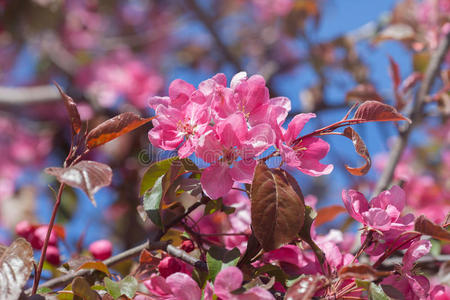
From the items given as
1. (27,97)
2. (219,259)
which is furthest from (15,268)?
(27,97)

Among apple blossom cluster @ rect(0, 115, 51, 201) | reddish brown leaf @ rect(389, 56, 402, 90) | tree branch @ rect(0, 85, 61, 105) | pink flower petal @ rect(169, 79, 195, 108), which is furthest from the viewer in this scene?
apple blossom cluster @ rect(0, 115, 51, 201)

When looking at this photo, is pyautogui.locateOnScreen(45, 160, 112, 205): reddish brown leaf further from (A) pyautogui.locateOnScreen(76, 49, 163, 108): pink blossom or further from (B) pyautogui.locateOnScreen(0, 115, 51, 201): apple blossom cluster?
(B) pyautogui.locateOnScreen(0, 115, 51, 201): apple blossom cluster

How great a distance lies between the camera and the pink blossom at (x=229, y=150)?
0.66m

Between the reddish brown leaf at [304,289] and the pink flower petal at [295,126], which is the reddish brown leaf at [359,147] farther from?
the reddish brown leaf at [304,289]

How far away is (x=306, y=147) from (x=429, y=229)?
0.73 feet

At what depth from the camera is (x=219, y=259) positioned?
25.8 inches

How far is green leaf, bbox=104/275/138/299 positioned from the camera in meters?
0.67

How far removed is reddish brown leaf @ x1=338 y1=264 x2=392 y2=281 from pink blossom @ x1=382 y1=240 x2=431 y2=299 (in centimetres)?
12

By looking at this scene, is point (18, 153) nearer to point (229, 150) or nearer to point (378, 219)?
point (229, 150)

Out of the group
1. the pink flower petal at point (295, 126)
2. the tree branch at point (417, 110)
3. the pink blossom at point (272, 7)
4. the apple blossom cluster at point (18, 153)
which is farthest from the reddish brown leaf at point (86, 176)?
the pink blossom at point (272, 7)

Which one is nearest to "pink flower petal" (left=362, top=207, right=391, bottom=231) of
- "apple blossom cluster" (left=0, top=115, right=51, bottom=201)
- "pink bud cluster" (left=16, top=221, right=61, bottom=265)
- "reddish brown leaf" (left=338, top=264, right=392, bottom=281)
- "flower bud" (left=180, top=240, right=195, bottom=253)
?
"reddish brown leaf" (left=338, top=264, right=392, bottom=281)

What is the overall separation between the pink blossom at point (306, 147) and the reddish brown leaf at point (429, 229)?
0.16 meters

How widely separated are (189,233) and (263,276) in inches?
7.2

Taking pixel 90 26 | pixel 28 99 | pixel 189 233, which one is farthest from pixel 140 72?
pixel 189 233
